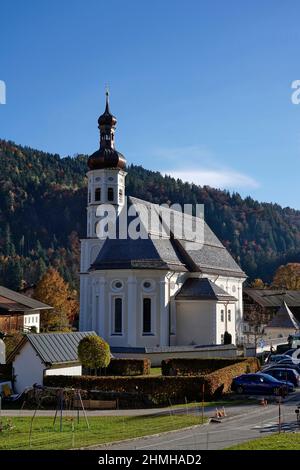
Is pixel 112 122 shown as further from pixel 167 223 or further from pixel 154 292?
pixel 154 292

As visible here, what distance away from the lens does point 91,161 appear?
58.2 m

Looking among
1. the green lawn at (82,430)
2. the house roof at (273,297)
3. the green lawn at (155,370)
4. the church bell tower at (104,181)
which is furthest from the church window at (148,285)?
the house roof at (273,297)

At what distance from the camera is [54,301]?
268ft

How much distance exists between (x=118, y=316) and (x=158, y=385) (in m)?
19.0

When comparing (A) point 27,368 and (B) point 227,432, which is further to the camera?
(A) point 27,368

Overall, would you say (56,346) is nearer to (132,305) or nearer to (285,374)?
(285,374)

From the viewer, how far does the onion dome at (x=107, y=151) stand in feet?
189

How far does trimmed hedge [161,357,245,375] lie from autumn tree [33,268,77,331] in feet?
122


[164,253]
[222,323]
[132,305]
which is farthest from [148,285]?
[222,323]

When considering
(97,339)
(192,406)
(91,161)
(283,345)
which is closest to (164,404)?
(192,406)

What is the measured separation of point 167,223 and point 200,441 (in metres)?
36.8

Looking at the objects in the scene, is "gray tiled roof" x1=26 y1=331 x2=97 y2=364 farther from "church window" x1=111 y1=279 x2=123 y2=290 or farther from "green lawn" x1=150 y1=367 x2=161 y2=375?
"church window" x1=111 y1=279 x2=123 y2=290

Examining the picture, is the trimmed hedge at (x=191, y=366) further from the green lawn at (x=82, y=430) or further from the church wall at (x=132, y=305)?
the green lawn at (x=82, y=430)

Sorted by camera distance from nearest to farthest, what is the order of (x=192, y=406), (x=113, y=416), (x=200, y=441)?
(x=200, y=441)
(x=113, y=416)
(x=192, y=406)
